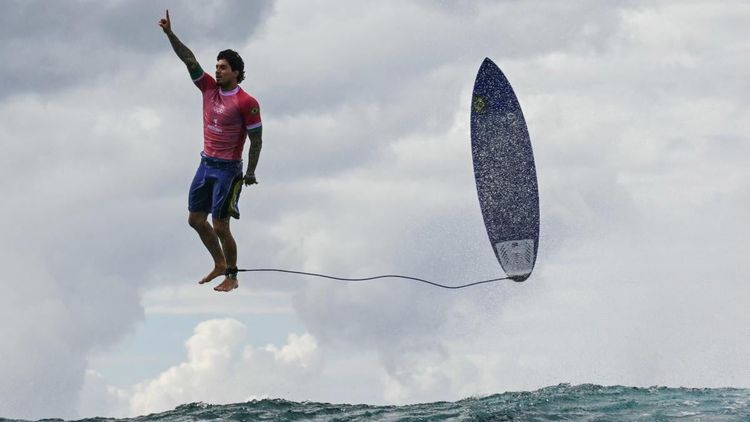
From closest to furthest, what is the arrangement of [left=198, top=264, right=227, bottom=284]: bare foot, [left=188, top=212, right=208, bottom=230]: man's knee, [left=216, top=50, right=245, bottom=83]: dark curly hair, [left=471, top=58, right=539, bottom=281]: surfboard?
[left=216, top=50, right=245, bottom=83]: dark curly hair < [left=188, top=212, right=208, bottom=230]: man's knee < [left=198, top=264, right=227, bottom=284]: bare foot < [left=471, top=58, right=539, bottom=281]: surfboard

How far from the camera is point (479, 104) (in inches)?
696

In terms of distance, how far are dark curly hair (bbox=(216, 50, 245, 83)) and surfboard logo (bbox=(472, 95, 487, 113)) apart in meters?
6.34

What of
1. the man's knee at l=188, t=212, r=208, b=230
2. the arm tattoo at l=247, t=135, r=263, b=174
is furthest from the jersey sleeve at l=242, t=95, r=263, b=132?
the man's knee at l=188, t=212, r=208, b=230

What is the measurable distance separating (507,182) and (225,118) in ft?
22.5

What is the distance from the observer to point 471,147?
17641 mm

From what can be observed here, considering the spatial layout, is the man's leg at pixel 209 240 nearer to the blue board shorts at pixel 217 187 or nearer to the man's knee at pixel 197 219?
the man's knee at pixel 197 219

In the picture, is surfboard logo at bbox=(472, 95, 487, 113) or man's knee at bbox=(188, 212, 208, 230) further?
surfboard logo at bbox=(472, 95, 487, 113)

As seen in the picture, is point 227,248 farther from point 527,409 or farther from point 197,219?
point 527,409

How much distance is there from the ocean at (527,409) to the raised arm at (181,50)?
649cm

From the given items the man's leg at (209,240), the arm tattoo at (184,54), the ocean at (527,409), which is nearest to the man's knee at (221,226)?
the man's leg at (209,240)

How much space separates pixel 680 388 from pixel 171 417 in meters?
12.3

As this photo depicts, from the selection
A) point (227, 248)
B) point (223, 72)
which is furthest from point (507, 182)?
point (223, 72)

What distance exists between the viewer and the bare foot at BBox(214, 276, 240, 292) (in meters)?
13.8

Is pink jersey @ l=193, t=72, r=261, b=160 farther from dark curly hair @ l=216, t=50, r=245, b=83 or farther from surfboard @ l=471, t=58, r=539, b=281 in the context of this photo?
surfboard @ l=471, t=58, r=539, b=281
